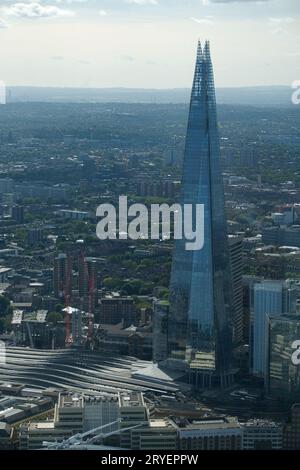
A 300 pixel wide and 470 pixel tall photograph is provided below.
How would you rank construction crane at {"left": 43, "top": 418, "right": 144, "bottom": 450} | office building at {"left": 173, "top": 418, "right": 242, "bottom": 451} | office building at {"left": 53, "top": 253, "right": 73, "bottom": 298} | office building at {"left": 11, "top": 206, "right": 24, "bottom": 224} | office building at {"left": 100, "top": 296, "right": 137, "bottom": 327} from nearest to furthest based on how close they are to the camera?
1. construction crane at {"left": 43, "top": 418, "right": 144, "bottom": 450}
2. office building at {"left": 173, "top": 418, "right": 242, "bottom": 451}
3. office building at {"left": 100, "top": 296, "right": 137, "bottom": 327}
4. office building at {"left": 53, "top": 253, "right": 73, "bottom": 298}
5. office building at {"left": 11, "top": 206, "right": 24, "bottom": 224}

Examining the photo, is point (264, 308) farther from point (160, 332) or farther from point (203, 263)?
point (160, 332)

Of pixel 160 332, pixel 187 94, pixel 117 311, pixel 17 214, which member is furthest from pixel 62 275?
pixel 17 214

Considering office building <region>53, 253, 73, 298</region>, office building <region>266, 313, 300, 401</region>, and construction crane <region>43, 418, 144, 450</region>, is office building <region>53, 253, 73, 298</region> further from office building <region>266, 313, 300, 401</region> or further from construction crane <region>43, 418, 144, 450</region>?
construction crane <region>43, 418, 144, 450</region>

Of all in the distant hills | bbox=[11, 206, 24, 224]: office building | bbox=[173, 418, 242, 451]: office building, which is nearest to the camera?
bbox=[173, 418, 242, 451]: office building

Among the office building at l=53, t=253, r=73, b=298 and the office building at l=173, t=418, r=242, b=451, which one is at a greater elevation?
the office building at l=173, t=418, r=242, b=451

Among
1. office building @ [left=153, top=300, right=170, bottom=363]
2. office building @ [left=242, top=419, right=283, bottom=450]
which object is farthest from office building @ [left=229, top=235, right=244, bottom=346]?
office building @ [left=242, top=419, right=283, bottom=450]

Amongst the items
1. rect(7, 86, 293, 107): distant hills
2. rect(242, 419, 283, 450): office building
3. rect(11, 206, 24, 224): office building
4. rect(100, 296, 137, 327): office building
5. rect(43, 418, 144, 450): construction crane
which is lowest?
rect(100, 296, 137, 327): office building

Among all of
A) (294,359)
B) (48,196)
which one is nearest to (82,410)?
(294,359)

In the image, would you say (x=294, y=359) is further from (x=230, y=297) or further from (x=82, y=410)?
(x=82, y=410)

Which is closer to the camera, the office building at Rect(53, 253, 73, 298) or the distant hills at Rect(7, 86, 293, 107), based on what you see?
the distant hills at Rect(7, 86, 293, 107)

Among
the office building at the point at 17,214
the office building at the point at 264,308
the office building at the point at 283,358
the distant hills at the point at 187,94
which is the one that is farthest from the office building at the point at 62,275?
the office building at the point at 17,214
